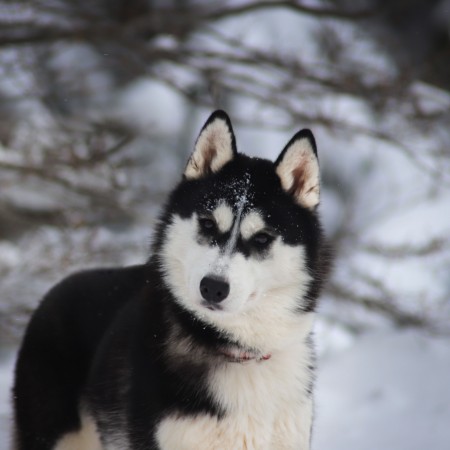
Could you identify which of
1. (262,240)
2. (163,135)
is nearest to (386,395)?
(262,240)

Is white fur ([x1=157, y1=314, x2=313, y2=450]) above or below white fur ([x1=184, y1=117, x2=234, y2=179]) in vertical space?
below

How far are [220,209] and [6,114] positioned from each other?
4.80m

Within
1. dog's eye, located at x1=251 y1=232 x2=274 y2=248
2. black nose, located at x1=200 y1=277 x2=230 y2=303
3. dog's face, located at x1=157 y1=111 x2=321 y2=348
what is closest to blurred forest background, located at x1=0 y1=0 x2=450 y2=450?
dog's face, located at x1=157 y1=111 x2=321 y2=348

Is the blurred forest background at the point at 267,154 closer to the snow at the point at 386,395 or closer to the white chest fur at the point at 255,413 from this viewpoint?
the snow at the point at 386,395

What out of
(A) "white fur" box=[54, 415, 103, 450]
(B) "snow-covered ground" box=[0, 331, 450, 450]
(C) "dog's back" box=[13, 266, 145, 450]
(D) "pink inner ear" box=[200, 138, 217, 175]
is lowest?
(B) "snow-covered ground" box=[0, 331, 450, 450]

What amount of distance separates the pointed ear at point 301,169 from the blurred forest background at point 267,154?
2.49m

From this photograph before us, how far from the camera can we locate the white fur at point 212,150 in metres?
2.71

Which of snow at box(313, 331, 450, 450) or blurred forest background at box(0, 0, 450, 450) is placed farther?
blurred forest background at box(0, 0, 450, 450)

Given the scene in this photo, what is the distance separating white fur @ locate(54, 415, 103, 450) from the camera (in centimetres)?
296

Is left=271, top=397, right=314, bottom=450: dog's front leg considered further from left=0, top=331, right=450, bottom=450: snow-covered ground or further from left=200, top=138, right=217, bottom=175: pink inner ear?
left=0, top=331, right=450, bottom=450: snow-covered ground

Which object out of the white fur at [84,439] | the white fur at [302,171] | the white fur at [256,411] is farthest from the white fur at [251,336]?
the white fur at [84,439]

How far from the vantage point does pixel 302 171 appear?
107 inches

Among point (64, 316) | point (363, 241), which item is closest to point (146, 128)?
point (363, 241)

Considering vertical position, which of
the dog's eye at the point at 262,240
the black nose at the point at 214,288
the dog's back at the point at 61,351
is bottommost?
the dog's back at the point at 61,351
